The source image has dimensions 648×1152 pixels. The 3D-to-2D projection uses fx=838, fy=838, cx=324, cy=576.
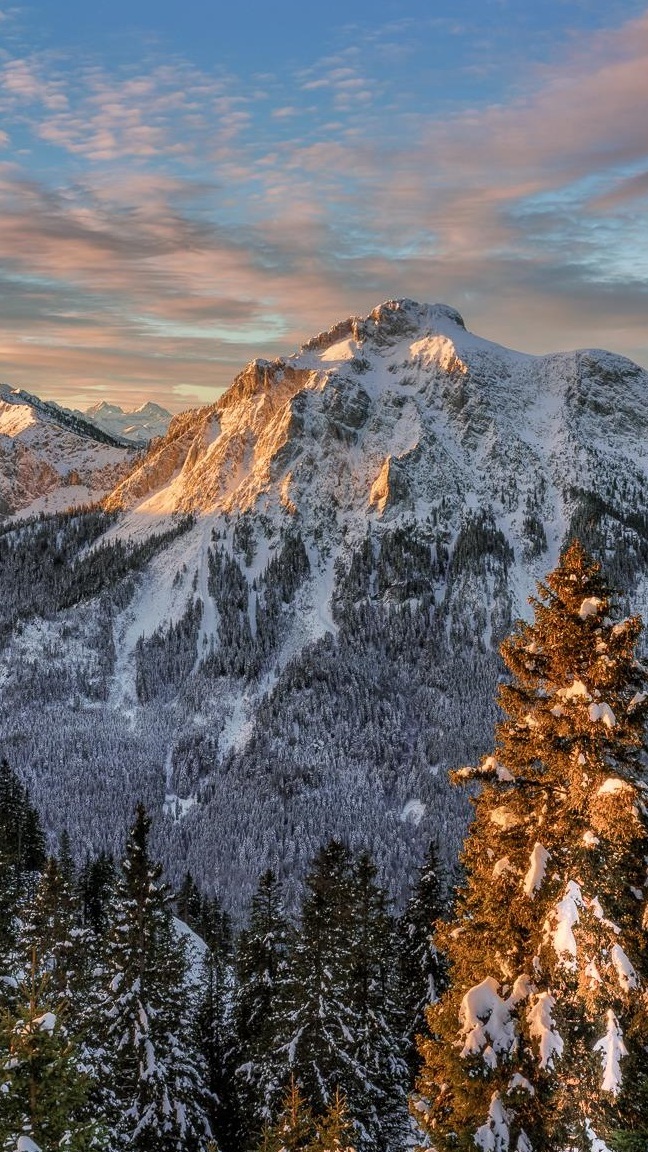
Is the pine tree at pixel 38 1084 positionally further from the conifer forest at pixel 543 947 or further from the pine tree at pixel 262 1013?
the pine tree at pixel 262 1013

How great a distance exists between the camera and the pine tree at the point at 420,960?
136 ft

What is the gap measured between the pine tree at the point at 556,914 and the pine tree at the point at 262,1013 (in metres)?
21.1

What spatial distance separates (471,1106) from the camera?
13859 millimetres

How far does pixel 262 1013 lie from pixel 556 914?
33819 millimetres

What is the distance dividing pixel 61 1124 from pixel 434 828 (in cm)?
19009

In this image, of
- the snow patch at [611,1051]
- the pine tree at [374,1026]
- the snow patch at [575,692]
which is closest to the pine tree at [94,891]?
the pine tree at [374,1026]

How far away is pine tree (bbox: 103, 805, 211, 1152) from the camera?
103 ft

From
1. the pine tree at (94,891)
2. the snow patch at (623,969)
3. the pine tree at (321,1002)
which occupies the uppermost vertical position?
the snow patch at (623,969)

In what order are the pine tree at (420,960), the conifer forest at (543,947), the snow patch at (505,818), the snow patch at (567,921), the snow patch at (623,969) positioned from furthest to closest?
the pine tree at (420,960), the snow patch at (505,818), the snow patch at (567,921), the conifer forest at (543,947), the snow patch at (623,969)

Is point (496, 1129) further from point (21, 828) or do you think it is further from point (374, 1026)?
point (21, 828)

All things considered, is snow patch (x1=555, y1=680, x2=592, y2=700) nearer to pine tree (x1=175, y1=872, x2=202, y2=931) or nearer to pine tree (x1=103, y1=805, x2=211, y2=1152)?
pine tree (x1=103, y1=805, x2=211, y2=1152)

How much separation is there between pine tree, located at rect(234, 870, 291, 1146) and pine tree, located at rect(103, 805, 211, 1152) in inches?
138

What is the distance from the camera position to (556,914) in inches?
510

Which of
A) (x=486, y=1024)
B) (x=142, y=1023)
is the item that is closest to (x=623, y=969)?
(x=486, y=1024)
